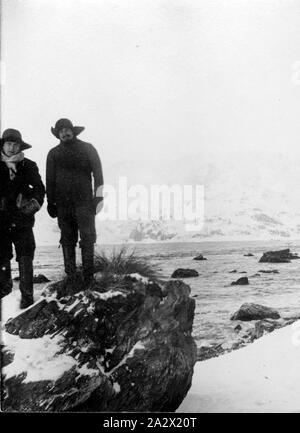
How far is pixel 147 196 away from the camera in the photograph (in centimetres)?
545

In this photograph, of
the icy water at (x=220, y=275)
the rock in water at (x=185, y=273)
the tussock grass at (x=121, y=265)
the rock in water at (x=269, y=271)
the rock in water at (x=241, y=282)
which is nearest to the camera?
the tussock grass at (x=121, y=265)

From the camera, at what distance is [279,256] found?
6.89 m

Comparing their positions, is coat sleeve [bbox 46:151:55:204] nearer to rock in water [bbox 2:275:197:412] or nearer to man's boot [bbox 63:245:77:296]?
man's boot [bbox 63:245:77:296]

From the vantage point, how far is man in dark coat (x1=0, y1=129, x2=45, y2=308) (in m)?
4.48

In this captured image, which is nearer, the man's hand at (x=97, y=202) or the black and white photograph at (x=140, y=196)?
the black and white photograph at (x=140, y=196)

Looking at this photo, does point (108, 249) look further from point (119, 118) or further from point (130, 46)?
point (130, 46)

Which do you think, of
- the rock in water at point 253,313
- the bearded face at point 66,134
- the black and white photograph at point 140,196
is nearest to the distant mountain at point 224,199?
the black and white photograph at point 140,196

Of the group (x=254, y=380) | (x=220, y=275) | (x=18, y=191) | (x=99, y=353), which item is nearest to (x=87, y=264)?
(x=99, y=353)

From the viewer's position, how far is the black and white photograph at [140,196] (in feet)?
14.5

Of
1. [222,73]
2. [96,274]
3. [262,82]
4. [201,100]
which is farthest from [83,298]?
[262,82]

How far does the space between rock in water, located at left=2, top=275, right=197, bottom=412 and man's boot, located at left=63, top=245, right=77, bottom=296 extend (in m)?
0.11

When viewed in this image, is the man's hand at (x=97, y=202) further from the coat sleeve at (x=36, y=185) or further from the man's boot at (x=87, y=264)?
the coat sleeve at (x=36, y=185)

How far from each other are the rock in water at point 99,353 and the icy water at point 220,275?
0.52m

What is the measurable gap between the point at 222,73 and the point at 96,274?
2965 millimetres
